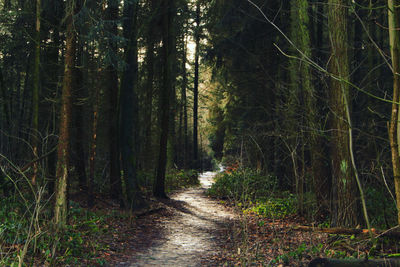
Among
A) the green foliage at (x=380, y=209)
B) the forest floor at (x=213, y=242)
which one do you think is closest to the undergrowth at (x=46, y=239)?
the forest floor at (x=213, y=242)

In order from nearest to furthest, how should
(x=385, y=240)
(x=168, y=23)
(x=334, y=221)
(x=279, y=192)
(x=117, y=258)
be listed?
1. (x=385, y=240)
2. (x=117, y=258)
3. (x=334, y=221)
4. (x=279, y=192)
5. (x=168, y=23)

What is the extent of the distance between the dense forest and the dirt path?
3.78ft

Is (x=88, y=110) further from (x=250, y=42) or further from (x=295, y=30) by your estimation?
(x=295, y=30)

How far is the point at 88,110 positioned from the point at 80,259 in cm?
1067

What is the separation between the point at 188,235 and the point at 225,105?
10.5m

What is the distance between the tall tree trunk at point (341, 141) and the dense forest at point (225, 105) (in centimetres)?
3

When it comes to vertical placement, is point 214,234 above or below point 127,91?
below

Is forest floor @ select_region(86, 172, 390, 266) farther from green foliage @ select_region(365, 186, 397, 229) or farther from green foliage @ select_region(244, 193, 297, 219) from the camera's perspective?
green foliage @ select_region(365, 186, 397, 229)

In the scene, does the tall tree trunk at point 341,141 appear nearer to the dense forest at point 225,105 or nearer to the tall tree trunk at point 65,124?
the dense forest at point 225,105

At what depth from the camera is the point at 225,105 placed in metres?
18.1

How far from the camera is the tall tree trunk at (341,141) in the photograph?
645 cm

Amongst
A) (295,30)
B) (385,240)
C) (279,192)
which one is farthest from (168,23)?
(385,240)

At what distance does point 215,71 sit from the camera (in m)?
17.3

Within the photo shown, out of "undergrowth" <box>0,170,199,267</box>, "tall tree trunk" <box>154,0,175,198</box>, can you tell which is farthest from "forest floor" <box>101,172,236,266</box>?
"tall tree trunk" <box>154,0,175,198</box>
